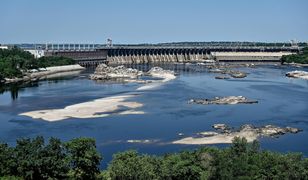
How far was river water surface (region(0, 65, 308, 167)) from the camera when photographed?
95.3ft

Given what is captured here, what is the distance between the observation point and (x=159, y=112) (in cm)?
3816

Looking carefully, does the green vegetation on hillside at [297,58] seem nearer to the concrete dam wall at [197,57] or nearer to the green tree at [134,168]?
the concrete dam wall at [197,57]

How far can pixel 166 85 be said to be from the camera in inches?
2271

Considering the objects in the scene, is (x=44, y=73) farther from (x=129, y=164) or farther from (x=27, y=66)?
(x=129, y=164)

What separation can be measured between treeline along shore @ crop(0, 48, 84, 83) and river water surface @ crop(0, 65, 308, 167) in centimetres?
439

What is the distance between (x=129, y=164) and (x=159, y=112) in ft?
65.9

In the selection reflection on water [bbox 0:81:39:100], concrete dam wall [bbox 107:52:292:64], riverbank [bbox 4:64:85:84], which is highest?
concrete dam wall [bbox 107:52:292:64]

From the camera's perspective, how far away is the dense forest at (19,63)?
203 feet

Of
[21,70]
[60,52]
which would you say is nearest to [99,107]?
[21,70]

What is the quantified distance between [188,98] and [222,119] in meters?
11.3

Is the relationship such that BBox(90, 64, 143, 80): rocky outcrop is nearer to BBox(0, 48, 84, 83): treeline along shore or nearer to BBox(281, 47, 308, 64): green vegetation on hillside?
Answer: BBox(0, 48, 84, 83): treeline along shore

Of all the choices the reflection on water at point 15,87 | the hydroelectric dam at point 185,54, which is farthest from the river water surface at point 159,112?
the hydroelectric dam at point 185,54

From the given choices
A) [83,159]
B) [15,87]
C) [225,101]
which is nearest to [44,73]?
[15,87]

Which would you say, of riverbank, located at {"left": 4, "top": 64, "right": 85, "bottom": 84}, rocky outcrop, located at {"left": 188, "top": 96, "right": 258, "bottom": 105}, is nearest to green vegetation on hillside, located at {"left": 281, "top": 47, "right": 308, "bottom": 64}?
riverbank, located at {"left": 4, "top": 64, "right": 85, "bottom": 84}
